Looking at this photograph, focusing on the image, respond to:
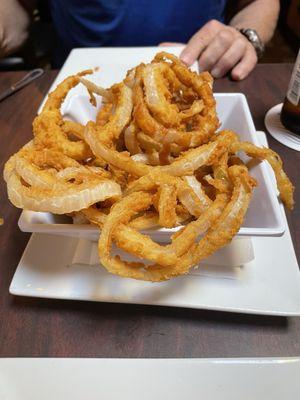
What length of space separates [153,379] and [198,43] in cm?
107

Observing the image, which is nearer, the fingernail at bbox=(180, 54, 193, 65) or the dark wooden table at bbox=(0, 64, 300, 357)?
the dark wooden table at bbox=(0, 64, 300, 357)

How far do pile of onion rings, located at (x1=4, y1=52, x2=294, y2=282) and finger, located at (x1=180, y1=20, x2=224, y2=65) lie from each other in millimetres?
526

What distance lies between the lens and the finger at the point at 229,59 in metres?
1.21

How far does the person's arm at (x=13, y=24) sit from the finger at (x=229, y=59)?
35.8 inches

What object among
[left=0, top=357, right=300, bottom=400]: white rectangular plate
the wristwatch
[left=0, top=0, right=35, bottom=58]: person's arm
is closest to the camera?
[left=0, top=357, right=300, bottom=400]: white rectangular plate

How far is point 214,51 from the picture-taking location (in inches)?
47.5

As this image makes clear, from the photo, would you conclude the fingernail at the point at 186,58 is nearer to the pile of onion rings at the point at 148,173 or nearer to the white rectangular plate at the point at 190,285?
the pile of onion rings at the point at 148,173

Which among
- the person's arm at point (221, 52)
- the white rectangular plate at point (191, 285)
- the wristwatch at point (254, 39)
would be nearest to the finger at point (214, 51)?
the person's arm at point (221, 52)

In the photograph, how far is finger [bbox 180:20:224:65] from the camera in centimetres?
119

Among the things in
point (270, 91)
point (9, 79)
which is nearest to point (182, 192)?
point (270, 91)

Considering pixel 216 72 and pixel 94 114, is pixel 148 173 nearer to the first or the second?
pixel 94 114

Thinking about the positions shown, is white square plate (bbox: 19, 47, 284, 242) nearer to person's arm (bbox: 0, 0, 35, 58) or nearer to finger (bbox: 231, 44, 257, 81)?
finger (bbox: 231, 44, 257, 81)

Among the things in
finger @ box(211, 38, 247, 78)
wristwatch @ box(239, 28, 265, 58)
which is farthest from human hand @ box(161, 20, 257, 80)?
wristwatch @ box(239, 28, 265, 58)

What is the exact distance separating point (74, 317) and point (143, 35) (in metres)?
1.22
